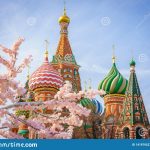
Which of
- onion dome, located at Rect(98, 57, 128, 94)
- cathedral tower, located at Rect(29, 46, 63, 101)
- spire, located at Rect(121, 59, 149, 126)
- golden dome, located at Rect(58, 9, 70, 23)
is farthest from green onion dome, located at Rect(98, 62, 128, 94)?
golden dome, located at Rect(58, 9, 70, 23)

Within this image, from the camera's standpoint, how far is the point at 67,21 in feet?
124

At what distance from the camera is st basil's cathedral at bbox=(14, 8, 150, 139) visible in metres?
28.7

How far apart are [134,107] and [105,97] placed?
567 cm

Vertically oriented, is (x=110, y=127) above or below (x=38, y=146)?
above

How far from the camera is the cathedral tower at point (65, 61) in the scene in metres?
36.4

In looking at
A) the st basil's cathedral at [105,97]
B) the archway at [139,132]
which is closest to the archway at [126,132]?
the st basil's cathedral at [105,97]

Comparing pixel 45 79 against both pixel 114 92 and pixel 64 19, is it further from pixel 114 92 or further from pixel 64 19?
pixel 64 19

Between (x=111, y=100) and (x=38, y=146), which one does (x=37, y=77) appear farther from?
(x=38, y=146)

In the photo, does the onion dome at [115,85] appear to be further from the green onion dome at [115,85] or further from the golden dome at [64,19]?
the golden dome at [64,19]

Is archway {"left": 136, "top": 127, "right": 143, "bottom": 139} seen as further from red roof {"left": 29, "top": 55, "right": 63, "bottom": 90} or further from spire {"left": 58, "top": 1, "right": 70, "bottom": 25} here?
spire {"left": 58, "top": 1, "right": 70, "bottom": 25}

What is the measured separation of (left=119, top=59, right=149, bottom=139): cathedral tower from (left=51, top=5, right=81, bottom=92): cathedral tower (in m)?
7.21

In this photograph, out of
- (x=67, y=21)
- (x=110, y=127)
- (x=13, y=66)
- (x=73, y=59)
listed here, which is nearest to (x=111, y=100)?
(x=110, y=127)

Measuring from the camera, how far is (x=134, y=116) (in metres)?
28.7

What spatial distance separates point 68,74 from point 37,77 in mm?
6050
